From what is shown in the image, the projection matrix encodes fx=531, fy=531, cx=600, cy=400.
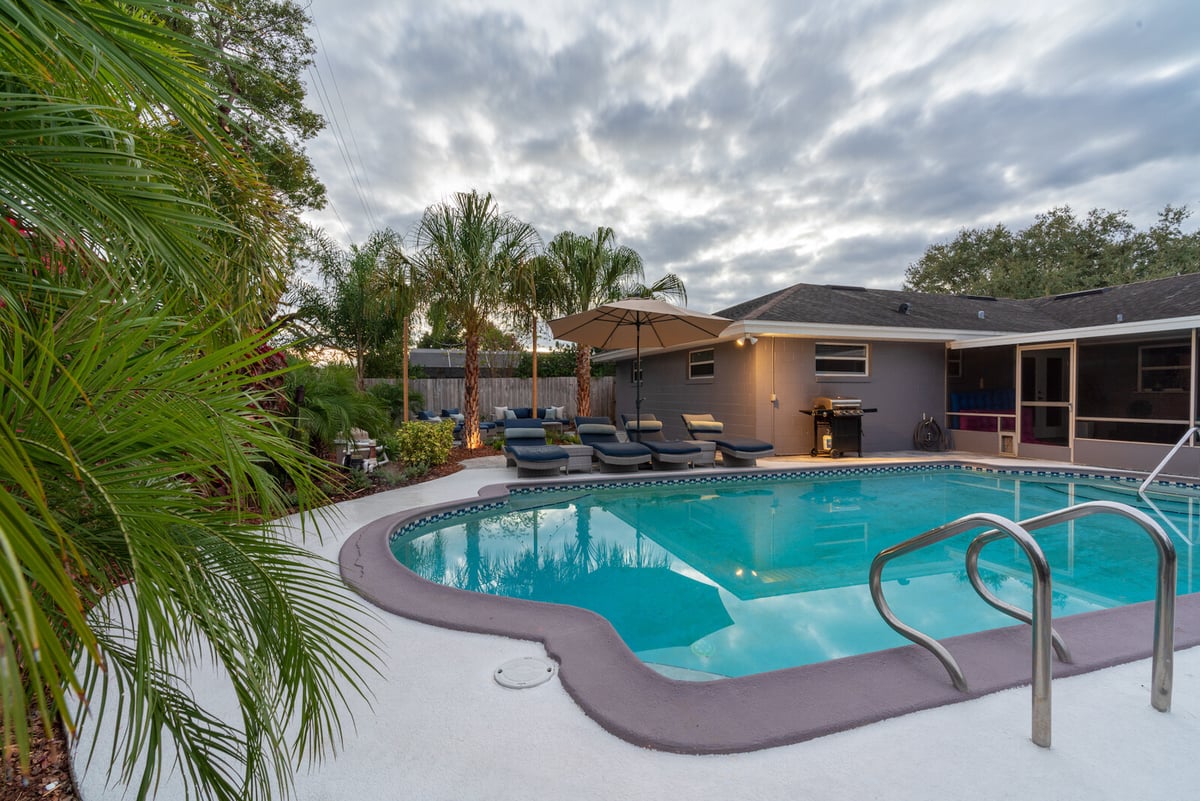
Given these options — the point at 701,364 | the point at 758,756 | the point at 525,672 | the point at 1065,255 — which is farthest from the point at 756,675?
the point at 1065,255

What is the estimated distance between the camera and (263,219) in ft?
11.1

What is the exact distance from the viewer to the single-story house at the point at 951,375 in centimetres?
1072

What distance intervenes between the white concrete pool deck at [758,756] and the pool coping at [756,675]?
7 centimetres

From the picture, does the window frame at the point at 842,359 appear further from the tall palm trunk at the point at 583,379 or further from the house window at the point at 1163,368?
the tall palm trunk at the point at 583,379

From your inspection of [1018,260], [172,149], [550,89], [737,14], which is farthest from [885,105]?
[1018,260]

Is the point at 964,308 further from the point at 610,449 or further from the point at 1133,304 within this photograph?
the point at 610,449

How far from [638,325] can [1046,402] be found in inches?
355

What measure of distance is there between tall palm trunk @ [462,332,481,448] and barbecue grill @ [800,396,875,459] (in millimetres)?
7551

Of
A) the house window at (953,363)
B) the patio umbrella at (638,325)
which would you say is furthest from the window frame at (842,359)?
the patio umbrella at (638,325)

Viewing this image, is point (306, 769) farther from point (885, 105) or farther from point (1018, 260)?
point (1018, 260)

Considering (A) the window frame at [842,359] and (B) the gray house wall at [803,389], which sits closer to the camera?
(B) the gray house wall at [803,389]

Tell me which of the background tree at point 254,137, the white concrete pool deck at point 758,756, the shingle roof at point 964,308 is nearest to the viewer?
the background tree at point 254,137

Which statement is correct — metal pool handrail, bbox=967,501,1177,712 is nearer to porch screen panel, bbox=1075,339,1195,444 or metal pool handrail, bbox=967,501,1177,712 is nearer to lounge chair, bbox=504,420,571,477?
lounge chair, bbox=504,420,571,477

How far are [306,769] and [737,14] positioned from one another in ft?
35.5
